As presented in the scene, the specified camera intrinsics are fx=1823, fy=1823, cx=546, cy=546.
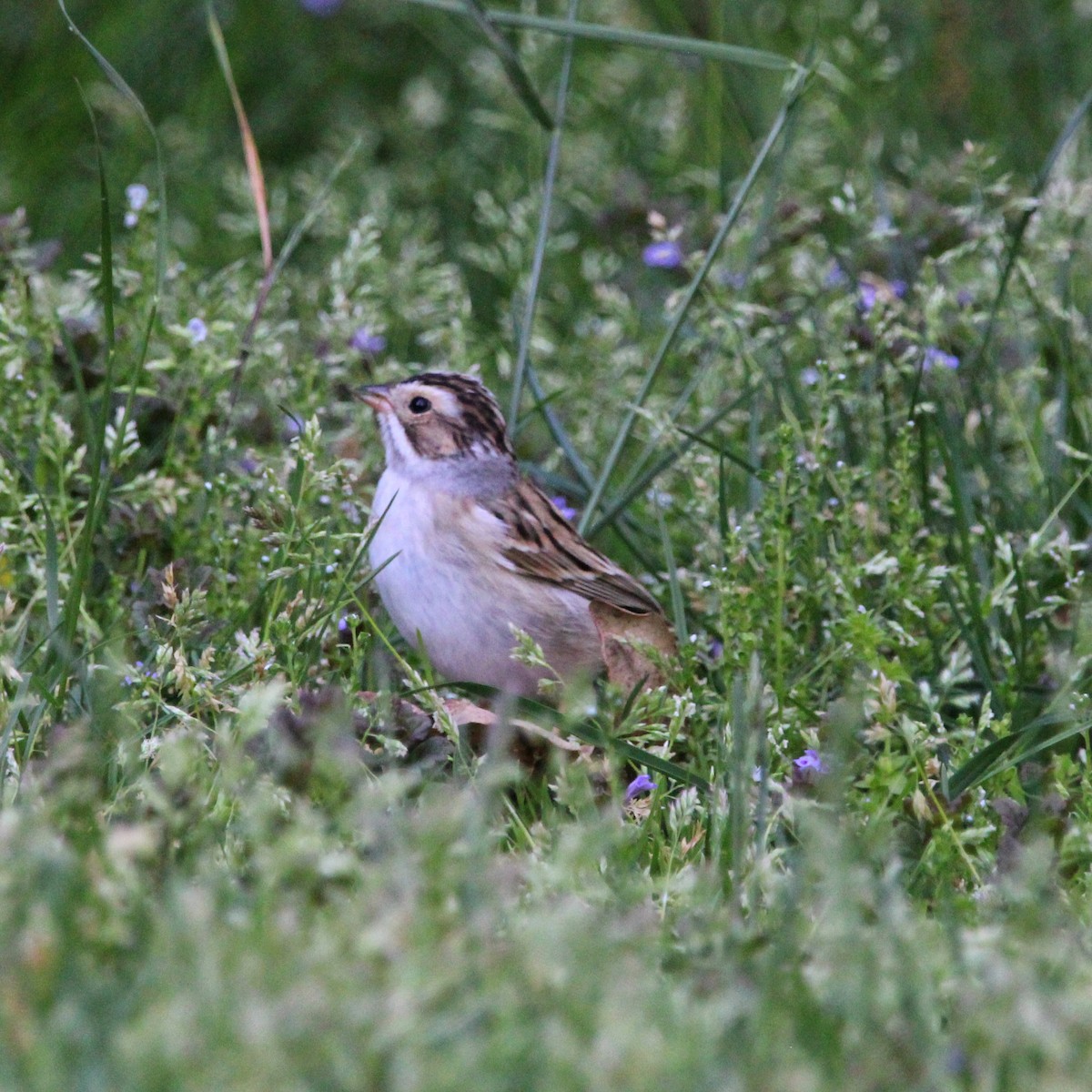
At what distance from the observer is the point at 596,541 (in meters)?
5.45

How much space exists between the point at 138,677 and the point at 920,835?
5.12 ft

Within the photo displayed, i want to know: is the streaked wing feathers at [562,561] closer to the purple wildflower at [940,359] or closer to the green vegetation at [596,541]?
the green vegetation at [596,541]

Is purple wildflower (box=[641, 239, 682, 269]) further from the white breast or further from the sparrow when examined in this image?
the white breast

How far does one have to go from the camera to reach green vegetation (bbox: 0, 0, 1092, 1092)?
2229mm

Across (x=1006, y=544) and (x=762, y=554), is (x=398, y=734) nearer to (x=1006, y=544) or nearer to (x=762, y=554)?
(x=762, y=554)

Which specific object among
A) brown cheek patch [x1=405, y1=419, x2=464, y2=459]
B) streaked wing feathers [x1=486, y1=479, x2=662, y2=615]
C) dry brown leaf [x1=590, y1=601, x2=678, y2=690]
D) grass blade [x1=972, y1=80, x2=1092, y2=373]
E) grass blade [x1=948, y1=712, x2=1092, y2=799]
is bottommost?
dry brown leaf [x1=590, y1=601, x2=678, y2=690]

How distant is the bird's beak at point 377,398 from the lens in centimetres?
491

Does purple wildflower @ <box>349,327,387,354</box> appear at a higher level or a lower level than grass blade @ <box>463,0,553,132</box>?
lower

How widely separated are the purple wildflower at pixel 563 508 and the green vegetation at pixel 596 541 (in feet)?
0.43

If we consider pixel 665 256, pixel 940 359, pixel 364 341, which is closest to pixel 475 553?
pixel 364 341

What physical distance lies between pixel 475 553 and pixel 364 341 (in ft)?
3.19

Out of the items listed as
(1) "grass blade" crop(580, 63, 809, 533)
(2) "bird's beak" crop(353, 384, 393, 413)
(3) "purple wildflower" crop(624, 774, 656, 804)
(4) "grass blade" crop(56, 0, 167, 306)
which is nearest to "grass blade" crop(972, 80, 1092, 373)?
(1) "grass blade" crop(580, 63, 809, 533)

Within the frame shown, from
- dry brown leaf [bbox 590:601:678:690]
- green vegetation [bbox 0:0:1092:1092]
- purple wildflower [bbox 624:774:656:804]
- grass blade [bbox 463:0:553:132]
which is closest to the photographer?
green vegetation [bbox 0:0:1092:1092]

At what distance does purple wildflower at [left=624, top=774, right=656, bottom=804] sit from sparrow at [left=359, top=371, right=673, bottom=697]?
54 cm
